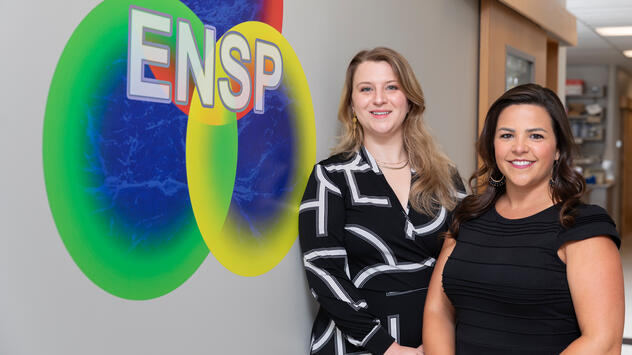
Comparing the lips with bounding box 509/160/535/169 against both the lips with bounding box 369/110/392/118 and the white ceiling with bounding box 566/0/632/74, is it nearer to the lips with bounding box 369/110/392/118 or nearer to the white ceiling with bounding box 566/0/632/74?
the lips with bounding box 369/110/392/118

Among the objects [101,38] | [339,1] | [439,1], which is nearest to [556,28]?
[439,1]

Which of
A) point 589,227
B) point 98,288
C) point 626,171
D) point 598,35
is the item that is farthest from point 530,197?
point 626,171

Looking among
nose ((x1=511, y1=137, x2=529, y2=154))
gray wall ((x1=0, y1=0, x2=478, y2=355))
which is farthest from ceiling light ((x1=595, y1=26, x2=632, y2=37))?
nose ((x1=511, y1=137, x2=529, y2=154))

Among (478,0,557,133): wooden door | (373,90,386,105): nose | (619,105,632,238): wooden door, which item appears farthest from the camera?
(619,105,632,238): wooden door

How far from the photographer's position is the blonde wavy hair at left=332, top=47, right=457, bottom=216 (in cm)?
214

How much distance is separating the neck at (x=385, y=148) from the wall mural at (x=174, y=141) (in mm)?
222

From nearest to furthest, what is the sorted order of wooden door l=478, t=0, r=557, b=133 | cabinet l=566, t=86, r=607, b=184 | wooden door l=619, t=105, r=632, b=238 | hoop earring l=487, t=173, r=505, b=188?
1. hoop earring l=487, t=173, r=505, b=188
2. wooden door l=478, t=0, r=557, b=133
3. cabinet l=566, t=86, r=607, b=184
4. wooden door l=619, t=105, r=632, b=238

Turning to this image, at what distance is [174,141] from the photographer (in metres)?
1.70

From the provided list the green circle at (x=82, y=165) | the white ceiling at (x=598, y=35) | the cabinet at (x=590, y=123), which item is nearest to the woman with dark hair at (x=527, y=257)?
the green circle at (x=82, y=165)

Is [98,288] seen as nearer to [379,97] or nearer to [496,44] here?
[379,97]

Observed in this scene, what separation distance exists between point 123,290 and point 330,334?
82 centimetres

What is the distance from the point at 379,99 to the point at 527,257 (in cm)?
72

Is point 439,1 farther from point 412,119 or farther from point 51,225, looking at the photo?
point 51,225

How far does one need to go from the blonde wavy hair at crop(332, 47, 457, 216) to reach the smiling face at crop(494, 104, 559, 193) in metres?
0.37
